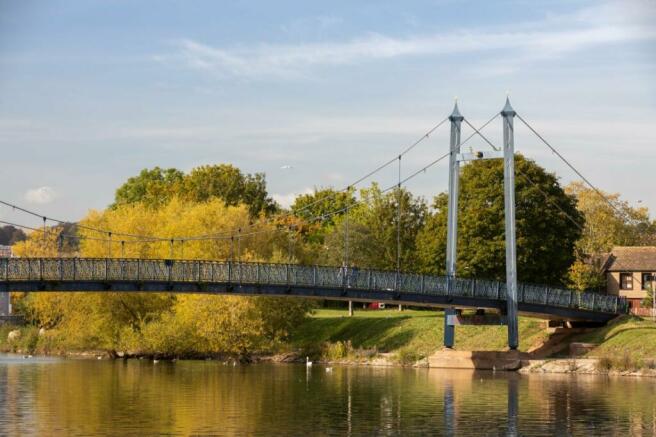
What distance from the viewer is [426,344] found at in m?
89.2

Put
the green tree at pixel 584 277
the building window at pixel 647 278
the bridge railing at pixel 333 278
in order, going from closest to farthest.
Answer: the bridge railing at pixel 333 278
the green tree at pixel 584 277
the building window at pixel 647 278

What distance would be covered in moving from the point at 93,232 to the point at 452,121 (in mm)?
35023

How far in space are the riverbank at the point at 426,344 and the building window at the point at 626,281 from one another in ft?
54.5

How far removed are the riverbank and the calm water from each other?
3656mm

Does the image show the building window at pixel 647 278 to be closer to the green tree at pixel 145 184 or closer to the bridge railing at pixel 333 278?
the bridge railing at pixel 333 278

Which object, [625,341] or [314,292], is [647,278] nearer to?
[625,341]

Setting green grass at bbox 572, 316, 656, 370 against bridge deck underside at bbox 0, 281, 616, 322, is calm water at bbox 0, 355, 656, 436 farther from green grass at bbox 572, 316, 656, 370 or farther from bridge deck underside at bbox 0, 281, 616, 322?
bridge deck underside at bbox 0, 281, 616, 322

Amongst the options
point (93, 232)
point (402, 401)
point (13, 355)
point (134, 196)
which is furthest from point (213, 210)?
point (134, 196)

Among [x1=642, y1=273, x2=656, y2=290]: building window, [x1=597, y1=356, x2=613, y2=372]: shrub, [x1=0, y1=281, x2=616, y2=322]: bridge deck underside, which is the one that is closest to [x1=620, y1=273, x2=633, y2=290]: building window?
[x1=642, y1=273, x2=656, y2=290]: building window

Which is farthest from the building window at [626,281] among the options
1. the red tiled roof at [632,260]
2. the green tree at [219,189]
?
the green tree at [219,189]

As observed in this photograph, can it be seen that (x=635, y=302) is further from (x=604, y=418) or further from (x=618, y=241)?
(x=604, y=418)

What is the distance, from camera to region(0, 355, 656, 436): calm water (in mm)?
47250

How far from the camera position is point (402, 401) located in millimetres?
58312

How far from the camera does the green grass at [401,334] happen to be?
87750 mm
